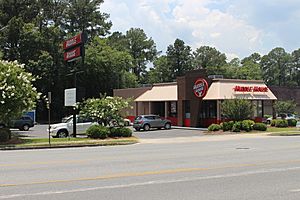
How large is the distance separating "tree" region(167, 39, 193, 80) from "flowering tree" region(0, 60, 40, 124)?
82.9m

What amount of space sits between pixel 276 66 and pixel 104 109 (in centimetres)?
11811

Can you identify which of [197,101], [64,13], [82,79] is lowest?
[197,101]

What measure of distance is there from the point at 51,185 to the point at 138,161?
5411 mm

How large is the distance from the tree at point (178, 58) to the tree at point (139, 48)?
7.47 m

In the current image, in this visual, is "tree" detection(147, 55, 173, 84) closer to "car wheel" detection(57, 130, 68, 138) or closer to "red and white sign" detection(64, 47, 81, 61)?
"red and white sign" detection(64, 47, 81, 61)

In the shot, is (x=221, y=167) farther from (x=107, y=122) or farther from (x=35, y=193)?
(x=107, y=122)

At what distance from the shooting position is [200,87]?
1677 inches

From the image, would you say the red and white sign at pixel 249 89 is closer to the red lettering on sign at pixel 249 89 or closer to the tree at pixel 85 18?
the red lettering on sign at pixel 249 89

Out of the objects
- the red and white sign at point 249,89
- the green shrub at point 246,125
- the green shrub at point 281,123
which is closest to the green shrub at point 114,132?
the green shrub at point 246,125

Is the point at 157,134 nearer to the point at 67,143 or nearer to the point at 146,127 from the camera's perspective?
the point at 146,127

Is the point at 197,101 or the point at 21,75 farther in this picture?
the point at 197,101

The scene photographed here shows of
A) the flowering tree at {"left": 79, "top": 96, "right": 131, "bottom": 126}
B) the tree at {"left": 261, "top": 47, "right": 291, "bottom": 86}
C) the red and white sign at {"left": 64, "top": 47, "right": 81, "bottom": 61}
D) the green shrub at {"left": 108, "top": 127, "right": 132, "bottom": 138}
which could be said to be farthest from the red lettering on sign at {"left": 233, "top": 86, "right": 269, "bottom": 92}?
the tree at {"left": 261, "top": 47, "right": 291, "bottom": 86}

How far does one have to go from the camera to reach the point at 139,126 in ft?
131

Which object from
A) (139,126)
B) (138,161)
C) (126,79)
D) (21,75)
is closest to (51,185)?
(138,161)
